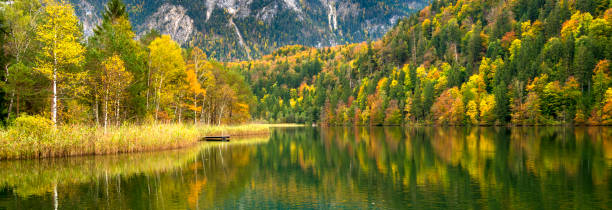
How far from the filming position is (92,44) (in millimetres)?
48625

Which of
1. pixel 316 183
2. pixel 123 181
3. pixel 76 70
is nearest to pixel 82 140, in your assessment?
pixel 76 70

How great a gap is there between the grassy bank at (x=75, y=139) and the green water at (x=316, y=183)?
121 centimetres

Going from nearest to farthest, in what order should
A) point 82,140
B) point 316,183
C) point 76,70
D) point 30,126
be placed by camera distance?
point 316,183 → point 30,126 → point 82,140 → point 76,70

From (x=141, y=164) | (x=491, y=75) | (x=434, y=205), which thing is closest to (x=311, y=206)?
(x=434, y=205)

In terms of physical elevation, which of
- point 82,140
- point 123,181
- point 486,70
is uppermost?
point 486,70

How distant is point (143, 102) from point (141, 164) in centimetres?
1776

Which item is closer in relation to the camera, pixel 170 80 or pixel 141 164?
pixel 141 164

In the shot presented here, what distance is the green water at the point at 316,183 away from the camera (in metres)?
16.9

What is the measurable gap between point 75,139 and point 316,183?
70.8 feet

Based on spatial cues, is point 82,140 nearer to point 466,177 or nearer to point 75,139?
point 75,139

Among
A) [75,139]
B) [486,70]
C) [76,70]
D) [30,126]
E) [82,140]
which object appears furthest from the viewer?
[486,70]

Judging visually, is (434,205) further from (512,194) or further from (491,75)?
(491,75)

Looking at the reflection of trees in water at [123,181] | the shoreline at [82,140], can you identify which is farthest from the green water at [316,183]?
the shoreline at [82,140]

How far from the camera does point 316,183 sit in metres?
22.7
